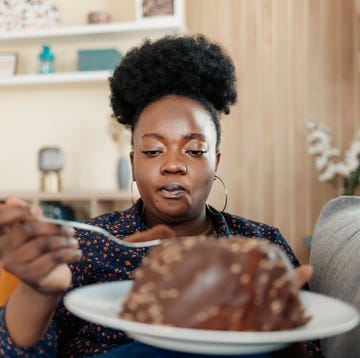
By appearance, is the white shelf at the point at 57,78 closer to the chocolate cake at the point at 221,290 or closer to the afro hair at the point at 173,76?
the afro hair at the point at 173,76

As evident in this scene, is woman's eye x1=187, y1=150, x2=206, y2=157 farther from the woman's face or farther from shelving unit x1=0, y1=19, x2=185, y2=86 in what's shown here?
shelving unit x1=0, y1=19, x2=185, y2=86

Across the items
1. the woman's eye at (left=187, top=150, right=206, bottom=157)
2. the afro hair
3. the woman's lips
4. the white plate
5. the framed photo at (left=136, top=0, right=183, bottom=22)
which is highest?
the framed photo at (left=136, top=0, right=183, bottom=22)

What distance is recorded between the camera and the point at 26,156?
11.5 feet

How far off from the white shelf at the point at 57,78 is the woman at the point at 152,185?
175 cm

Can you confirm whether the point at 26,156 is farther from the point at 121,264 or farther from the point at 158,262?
the point at 158,262

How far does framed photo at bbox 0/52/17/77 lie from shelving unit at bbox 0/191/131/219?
29.4 inches

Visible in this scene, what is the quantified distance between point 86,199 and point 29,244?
2.43 m

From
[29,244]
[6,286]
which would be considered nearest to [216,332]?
[29,244]

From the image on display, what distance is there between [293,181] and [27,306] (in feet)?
8.28

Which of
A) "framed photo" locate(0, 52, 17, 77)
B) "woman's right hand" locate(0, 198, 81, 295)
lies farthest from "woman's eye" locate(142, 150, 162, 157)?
"framed photo" locate(0, 52, 17, 77)

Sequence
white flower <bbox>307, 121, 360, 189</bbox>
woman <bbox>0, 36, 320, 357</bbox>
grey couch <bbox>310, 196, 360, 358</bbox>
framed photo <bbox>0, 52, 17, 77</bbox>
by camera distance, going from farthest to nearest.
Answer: framed photo <bbox>0, 52, 17, 77</bbox> < white flower <bbox>307, 121, 360, 189</bbox> < grey couch <bbox>310, 196, 360, 358</bbox> < woman <bbox>0, 36, 320, 357</bbox>

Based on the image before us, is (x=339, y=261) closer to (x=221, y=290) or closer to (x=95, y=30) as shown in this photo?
(x=221, y=290)

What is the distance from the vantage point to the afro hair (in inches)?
51.4

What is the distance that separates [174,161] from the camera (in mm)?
1157
